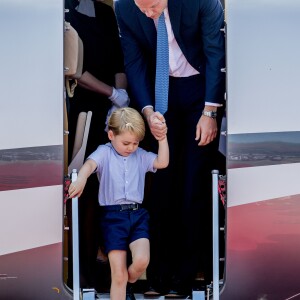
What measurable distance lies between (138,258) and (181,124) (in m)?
0.92

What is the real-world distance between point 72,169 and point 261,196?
3.68 ft

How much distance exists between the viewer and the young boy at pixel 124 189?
15.3ft

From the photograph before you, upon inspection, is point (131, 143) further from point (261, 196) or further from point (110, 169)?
point (261, 196)

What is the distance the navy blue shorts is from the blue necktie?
2.10 feet

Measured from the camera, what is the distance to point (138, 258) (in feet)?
15.2

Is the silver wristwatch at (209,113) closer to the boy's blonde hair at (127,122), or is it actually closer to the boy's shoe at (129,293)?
the boy's blonde hair at (127,122)

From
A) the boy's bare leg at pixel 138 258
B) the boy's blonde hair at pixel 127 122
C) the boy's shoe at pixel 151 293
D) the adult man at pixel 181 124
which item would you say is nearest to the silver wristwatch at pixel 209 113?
the adult man at pixel 181 124

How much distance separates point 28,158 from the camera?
454cm

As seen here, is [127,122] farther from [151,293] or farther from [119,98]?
[151,293]

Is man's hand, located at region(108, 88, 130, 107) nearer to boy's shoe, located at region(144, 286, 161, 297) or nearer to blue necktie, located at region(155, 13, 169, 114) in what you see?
blue necktie, located at region(155, 13, 169, 114)

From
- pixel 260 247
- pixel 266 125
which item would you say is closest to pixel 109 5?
pixel 266 125

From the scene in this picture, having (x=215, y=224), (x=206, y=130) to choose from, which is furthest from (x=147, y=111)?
(x=215, y=224)

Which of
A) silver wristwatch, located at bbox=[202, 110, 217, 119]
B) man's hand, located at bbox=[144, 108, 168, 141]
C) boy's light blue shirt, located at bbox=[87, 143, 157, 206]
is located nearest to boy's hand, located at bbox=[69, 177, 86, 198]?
boy's light blue shirt, located at bbox=[87, 143, 157, 206]

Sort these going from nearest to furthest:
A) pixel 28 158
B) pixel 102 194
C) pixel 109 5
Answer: pixel 28 158, pixel 102 194, pixel 109 5
